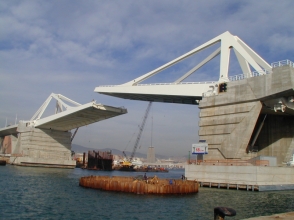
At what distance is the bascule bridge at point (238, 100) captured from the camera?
39062 mm

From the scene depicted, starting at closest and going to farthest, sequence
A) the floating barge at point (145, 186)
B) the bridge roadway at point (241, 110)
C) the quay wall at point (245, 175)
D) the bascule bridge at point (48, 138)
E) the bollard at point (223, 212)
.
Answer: the bollard at point (223, 212) → the floating barge at point (145, 186) → the quay wall at point (245, 175) → the bridge roadway at point (241, 110) → the bascule bridge at point (48, 138)

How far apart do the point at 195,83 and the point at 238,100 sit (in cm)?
840

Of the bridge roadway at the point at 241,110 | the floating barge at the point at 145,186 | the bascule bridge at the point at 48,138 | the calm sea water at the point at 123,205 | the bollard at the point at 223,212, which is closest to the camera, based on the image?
the bollard at the point at 223,212

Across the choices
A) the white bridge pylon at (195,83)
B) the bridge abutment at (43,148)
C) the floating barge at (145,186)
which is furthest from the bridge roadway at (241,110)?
the bridge abutment at (43,148)

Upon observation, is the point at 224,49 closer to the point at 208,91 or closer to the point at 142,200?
the point at 208,91

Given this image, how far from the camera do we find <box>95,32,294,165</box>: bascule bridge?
1538 inches

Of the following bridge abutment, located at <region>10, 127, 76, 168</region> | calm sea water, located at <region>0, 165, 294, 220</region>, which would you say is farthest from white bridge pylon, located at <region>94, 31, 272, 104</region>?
bridge abutment, located at <region>10, 127, 76, 168</region>

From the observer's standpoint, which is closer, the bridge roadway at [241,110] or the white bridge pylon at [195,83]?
the bridge roadway at [241,110]

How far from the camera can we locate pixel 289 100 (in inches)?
1567

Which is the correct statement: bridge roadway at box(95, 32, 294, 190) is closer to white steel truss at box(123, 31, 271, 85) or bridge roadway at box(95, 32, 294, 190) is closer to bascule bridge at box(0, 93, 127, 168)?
white steel truss at box(123, 31, 271, 85)

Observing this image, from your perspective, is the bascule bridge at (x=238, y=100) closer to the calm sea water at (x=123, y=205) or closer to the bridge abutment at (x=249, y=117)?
the bridge abutment at (x=249, y=117)

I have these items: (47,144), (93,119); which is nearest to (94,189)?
(93,119)

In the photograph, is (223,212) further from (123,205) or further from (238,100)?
(238,100)

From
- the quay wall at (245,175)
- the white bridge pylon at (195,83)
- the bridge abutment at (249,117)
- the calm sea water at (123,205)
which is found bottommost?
the calm sea water at (123,205)
